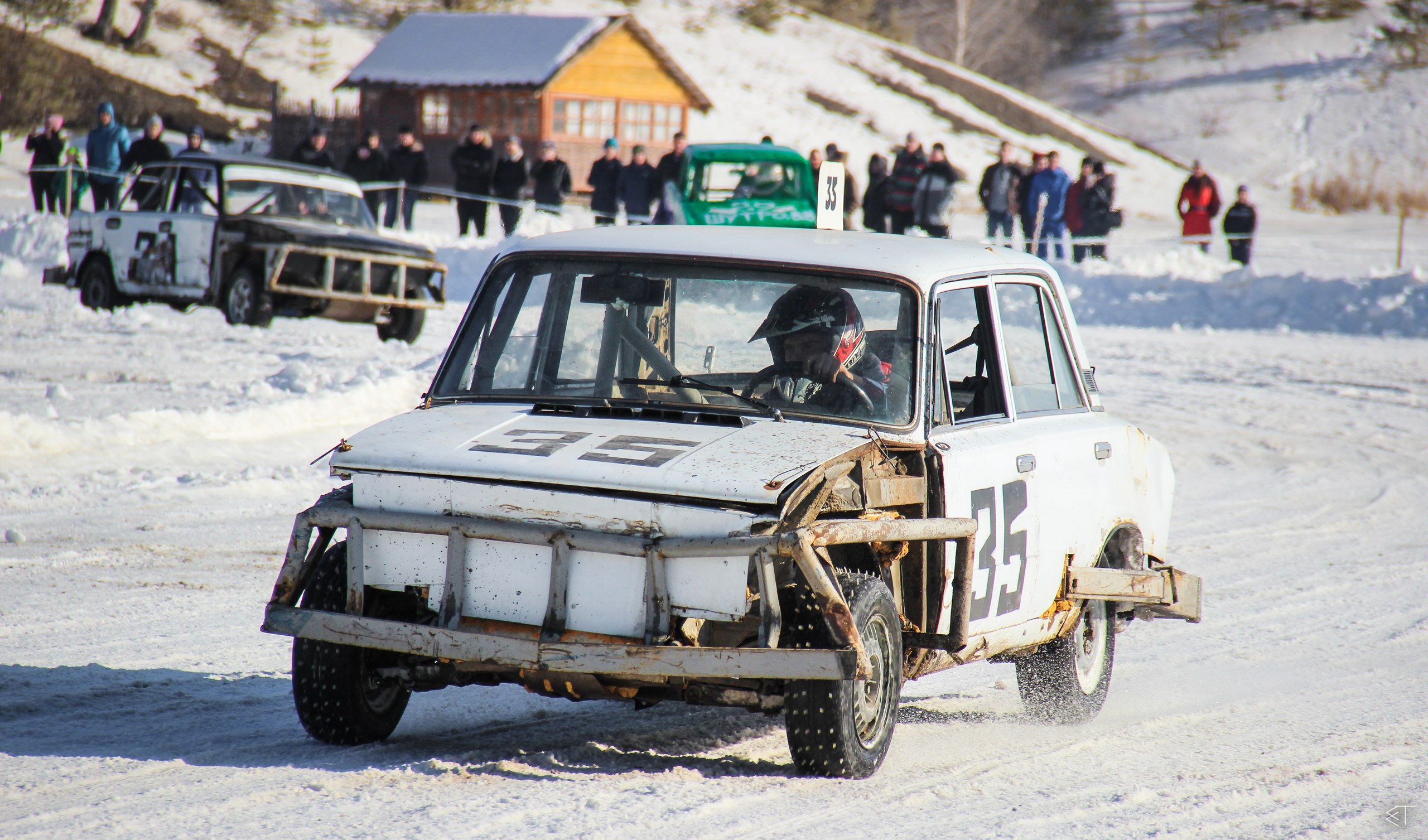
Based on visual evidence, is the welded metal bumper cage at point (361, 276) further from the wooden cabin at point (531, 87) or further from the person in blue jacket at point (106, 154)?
the wooden cabin at point (531, 87)

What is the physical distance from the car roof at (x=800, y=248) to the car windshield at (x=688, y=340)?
6 cm

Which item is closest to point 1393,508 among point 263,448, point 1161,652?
point 1161,652

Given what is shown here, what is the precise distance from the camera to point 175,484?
9.23m

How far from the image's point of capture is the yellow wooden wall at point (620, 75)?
44719 mm

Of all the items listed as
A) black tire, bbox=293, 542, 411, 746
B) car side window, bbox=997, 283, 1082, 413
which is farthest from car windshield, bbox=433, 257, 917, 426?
black tire, bbox=293, 542, 411, 746

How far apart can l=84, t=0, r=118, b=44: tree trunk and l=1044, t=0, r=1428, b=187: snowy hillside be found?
43.0m

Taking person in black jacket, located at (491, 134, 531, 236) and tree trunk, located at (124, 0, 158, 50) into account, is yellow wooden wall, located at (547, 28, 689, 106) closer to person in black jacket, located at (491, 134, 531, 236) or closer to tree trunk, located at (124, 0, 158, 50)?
tree trunk, located at (124, 0, 158, 50)

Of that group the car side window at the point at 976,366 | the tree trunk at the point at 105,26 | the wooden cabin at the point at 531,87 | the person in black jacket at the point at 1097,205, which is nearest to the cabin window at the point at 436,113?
the wooden cabin at the point at 531,87

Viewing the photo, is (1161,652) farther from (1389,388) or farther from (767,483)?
(1389,388)

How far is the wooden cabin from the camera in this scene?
145 ft

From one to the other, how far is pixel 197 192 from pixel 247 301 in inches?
56.5

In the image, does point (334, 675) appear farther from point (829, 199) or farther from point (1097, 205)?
point (1097, 205)

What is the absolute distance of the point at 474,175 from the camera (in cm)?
2455

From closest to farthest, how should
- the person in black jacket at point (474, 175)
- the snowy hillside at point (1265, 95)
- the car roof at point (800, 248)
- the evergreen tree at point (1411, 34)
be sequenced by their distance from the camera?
the car roof at point (800, 248) → the person in black jacket at point (474, 175) → the snowy hillside at point (1265, 95) → the evergreen tree at point (1411, 34)
